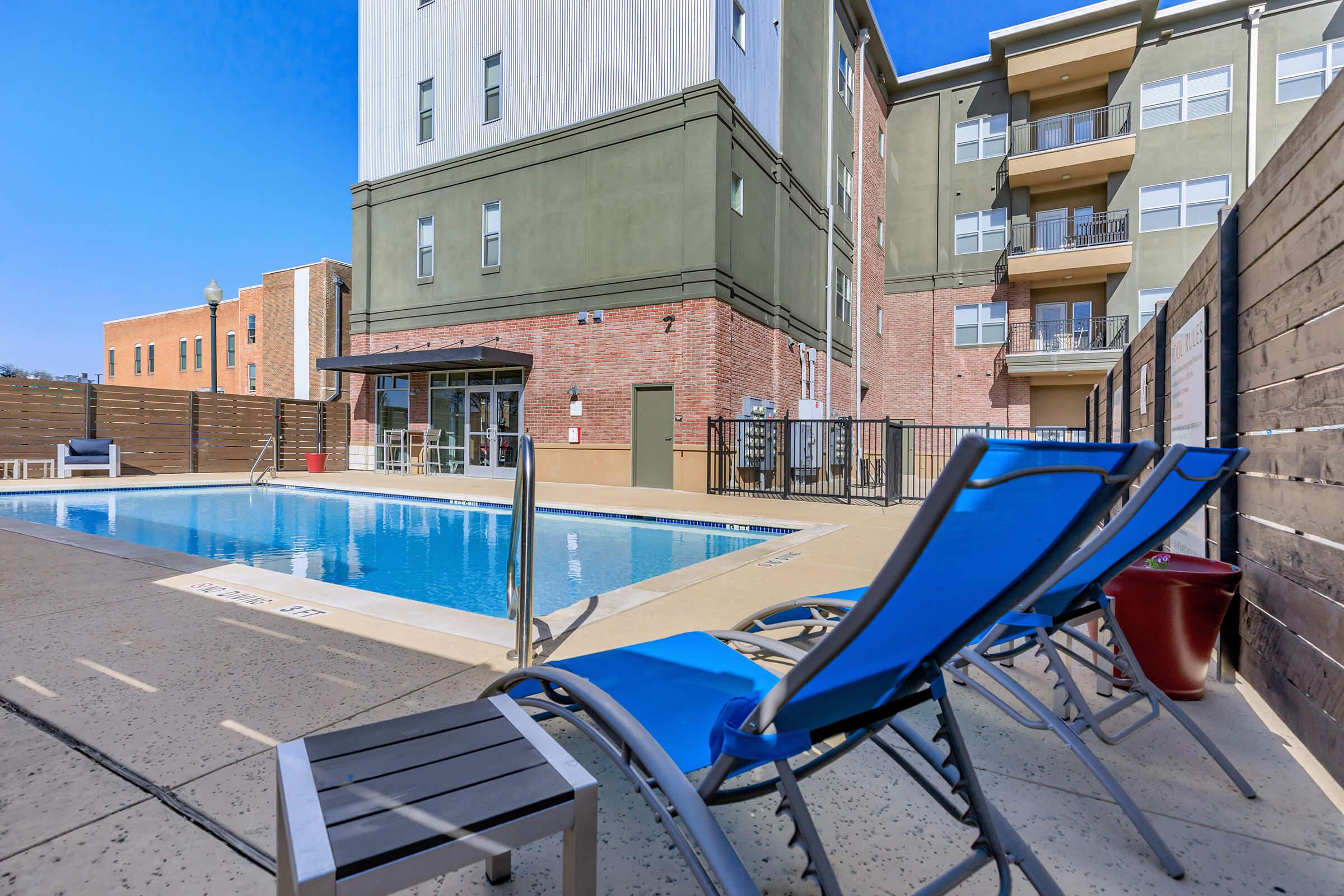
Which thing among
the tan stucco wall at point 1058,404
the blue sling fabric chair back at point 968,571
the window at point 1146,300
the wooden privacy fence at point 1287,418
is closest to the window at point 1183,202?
the window at point 1146,300

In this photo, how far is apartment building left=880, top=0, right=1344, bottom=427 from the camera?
53.9 feet

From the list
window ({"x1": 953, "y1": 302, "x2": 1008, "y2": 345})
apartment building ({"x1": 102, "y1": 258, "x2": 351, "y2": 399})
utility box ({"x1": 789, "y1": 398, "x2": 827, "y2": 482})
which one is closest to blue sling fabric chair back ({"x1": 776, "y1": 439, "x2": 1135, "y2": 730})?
utility box ({"x1": 789, "y1": 398, "x2": 827, "y2": 482})

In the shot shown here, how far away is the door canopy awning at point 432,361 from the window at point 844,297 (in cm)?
892

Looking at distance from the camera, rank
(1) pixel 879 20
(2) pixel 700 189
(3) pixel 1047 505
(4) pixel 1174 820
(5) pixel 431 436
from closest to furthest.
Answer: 1. (3) pixel 1047 505
2. (4) pixel 1174 820
3. (2) pixel 700 189
4. (5) pixel 431 436
5. (1) pixel 879 20

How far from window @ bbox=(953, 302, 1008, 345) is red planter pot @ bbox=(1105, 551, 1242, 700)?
60.0 ft

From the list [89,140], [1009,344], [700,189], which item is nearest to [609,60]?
[700,189]

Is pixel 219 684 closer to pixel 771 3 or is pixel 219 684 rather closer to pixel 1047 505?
pixel 1047 505

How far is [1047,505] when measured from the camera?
107cm

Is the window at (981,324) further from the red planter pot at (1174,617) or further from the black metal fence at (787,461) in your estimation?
the red planter pot at (1174,617)

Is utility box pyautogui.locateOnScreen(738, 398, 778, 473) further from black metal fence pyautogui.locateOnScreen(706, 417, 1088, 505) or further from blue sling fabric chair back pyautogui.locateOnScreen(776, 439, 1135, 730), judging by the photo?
blue sling fabric chair back pyautogui.locateOnScreen(776, 439, 1135, 730)

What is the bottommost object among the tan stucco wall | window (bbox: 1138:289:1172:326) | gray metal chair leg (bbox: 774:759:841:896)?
gray metal chair leg (bbox: 774:759:841:896)

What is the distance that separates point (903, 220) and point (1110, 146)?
5790mm

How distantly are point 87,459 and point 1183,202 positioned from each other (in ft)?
89.8

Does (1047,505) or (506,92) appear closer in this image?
(1047,505)
